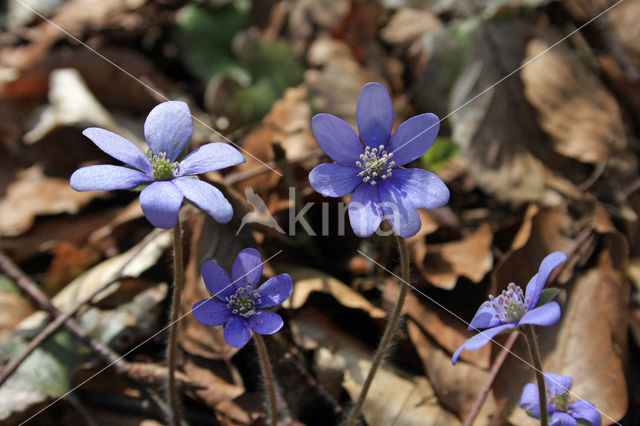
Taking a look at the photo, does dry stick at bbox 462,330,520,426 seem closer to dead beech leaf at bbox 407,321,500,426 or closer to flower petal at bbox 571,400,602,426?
dead beech leaf at bbox 407,321,500,426

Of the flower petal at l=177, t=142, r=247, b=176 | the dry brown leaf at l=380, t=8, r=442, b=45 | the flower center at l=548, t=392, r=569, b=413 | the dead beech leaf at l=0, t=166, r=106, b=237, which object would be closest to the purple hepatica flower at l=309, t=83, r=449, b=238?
the flower petal at l=177, t=142, r=247, b=176

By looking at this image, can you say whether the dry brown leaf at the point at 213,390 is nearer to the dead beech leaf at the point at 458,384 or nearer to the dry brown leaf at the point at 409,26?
the dead beech leaf at the point at 458,384

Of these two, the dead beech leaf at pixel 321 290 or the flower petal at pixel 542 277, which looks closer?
the flower petal at pixel 542 277

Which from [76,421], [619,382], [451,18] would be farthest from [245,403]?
[451,18]

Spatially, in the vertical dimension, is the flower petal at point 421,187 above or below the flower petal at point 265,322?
above
